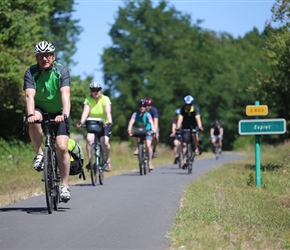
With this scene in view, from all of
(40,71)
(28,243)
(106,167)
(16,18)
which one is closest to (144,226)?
(28,243)

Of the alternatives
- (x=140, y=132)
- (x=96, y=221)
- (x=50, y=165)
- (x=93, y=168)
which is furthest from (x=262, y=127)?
(x=96, y=221)

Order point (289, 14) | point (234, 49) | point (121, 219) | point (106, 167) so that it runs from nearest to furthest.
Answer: point (121, 219) → point (106, 167) → point (289, 14) → point (234, 49)

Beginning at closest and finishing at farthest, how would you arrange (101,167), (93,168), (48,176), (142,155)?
(48,176) → (93,168) → (101,167) → (142,155)

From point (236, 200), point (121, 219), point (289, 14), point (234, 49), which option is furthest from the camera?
point (234, 49)

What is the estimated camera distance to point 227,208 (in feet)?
41.8

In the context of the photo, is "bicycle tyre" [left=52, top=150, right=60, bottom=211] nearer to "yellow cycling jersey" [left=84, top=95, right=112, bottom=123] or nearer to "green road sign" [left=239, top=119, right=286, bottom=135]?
"green road sign" [left=239, top=119, right=286, bottom=135]

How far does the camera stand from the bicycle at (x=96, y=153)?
18203 millimetres

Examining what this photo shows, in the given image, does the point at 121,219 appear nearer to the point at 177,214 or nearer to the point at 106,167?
the point at 177,214

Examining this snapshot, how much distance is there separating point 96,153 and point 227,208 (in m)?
6.12

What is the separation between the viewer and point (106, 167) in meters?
18.9

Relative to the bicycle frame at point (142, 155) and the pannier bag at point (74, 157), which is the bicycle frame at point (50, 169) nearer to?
the pannier bag at point (74, 157)

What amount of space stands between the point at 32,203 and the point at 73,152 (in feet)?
4.10

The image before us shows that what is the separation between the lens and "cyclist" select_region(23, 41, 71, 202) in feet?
38.7

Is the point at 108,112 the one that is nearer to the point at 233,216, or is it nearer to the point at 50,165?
the point at 50,165
